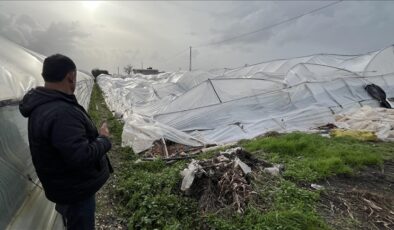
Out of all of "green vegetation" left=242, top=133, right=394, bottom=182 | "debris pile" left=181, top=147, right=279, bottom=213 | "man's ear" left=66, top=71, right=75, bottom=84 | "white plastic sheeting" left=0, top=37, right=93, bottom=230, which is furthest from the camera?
"green vegetation" left=242, top=133, right=394, bottom=182

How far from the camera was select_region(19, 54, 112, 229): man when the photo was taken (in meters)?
2.23

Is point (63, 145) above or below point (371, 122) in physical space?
above

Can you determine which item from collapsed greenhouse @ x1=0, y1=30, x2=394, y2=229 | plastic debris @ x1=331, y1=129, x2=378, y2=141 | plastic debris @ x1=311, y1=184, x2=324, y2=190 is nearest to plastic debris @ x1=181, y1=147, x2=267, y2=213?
plastic debris @ x1=311, y1=184, x2=324, y2=190

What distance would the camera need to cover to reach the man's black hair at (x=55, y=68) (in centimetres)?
231

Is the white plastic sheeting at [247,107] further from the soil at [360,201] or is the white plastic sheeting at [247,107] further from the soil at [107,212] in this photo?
the soil at [360,201]

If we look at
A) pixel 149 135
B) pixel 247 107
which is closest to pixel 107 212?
pixel 149 135

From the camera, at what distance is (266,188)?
191 inches

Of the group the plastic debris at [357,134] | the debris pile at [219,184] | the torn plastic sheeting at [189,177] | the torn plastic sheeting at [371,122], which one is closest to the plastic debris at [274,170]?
the debris pile at [219,184]

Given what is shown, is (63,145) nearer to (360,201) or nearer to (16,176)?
(16,176)

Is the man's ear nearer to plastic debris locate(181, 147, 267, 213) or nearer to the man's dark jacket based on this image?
the man's dark jacket

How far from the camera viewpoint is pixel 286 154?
6949mm

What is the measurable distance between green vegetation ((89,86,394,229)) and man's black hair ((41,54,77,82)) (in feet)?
8.33

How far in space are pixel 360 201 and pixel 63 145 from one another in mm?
4240

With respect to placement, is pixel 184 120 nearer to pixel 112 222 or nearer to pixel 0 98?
pixel 112 222
